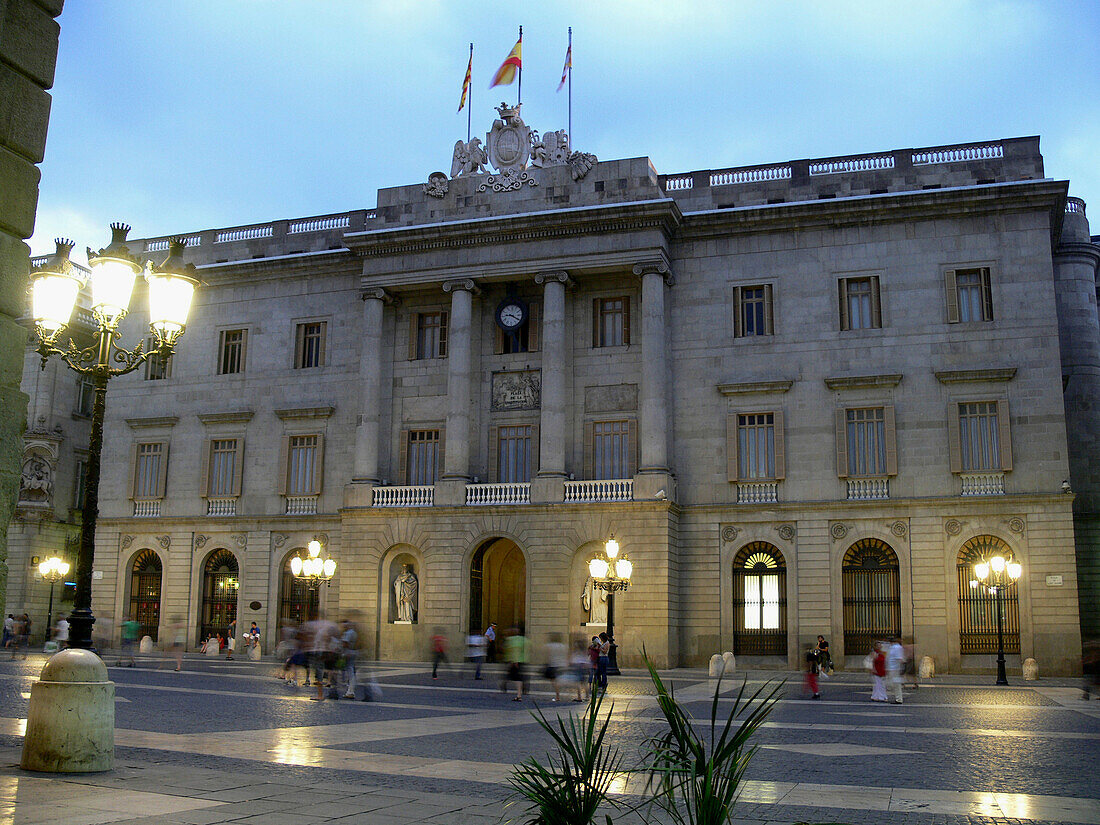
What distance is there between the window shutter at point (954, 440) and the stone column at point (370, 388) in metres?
20.3

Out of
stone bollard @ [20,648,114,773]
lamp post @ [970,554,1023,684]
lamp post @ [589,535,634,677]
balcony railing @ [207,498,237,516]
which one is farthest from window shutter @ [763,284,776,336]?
stone bollard @ [20,648,114,773]

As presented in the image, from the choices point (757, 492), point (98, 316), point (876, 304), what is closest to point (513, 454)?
point (757, 492)

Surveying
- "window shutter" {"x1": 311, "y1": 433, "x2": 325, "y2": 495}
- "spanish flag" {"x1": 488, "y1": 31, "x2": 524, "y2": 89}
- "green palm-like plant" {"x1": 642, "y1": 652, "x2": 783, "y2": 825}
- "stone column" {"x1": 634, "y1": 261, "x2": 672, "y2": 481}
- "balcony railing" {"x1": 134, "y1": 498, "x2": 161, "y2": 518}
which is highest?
"spanish flag" {"x1": 488, "y1": 31, "x2": 524, "y2": 89}

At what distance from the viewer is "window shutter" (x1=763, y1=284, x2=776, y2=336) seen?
37.3 m

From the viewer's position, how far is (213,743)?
14.0 meters

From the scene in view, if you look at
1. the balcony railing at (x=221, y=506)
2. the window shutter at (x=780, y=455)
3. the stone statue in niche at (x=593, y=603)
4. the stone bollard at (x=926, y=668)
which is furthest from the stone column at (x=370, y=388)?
the stone bollard at (x=926, y=668)

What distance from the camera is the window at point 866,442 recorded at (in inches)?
1383

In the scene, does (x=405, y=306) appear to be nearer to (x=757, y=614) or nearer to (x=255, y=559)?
(x=255, y=559)

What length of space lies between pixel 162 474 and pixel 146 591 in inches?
196

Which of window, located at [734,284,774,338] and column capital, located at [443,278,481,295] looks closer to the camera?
window, located at [734,284,774,338]

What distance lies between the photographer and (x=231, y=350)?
44.2 meters

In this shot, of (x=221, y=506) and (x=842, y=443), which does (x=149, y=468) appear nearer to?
(x=221, y=506)

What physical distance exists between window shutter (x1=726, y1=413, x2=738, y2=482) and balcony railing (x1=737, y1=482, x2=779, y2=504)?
487 millimetres

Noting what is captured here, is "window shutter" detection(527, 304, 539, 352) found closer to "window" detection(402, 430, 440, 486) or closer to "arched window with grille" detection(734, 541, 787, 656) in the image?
"window" detection(402, 430, 440, 486)
